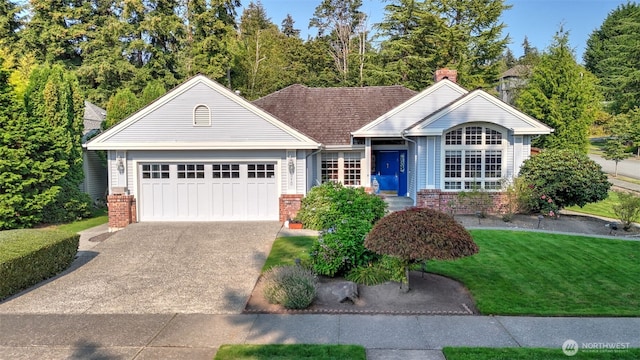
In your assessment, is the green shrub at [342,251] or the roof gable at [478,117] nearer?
the green shrub at [342,251]

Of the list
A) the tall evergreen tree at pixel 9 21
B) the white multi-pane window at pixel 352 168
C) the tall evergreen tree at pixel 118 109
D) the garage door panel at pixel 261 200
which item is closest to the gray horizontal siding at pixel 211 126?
the garage door panel at pixel 261 200

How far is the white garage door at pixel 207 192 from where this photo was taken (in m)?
15.7

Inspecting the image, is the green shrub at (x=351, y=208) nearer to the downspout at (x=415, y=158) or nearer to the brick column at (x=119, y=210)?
the downspout at (x=415, y=158)

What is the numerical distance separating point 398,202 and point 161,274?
986 centimetres

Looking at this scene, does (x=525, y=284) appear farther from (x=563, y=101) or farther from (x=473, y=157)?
(x=563, y=101)

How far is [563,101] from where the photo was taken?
24.2 m

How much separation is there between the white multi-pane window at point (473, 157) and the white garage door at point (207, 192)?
6577 millimetres

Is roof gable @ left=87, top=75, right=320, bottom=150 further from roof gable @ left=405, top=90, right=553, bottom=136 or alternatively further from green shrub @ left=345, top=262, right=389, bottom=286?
green shrub @ left=345, top=262, right=389, bottom=286

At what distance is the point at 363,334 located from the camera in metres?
6.83

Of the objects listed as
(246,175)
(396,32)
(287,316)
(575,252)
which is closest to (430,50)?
(396,32)

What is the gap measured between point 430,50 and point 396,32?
3924 millimetres

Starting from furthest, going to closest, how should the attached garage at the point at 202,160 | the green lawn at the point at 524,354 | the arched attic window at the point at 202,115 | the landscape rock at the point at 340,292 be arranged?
the arched attic window at the point at 202,115, the attached garage at the point at 202,160, the landscape rock at the point at 340,292, the green lawn at the point at 524,354

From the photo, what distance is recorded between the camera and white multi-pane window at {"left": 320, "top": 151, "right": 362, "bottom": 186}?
18766mm

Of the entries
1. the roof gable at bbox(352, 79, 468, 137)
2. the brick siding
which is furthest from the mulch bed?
the roof gable at bbox(352, 79, 468, 137)
